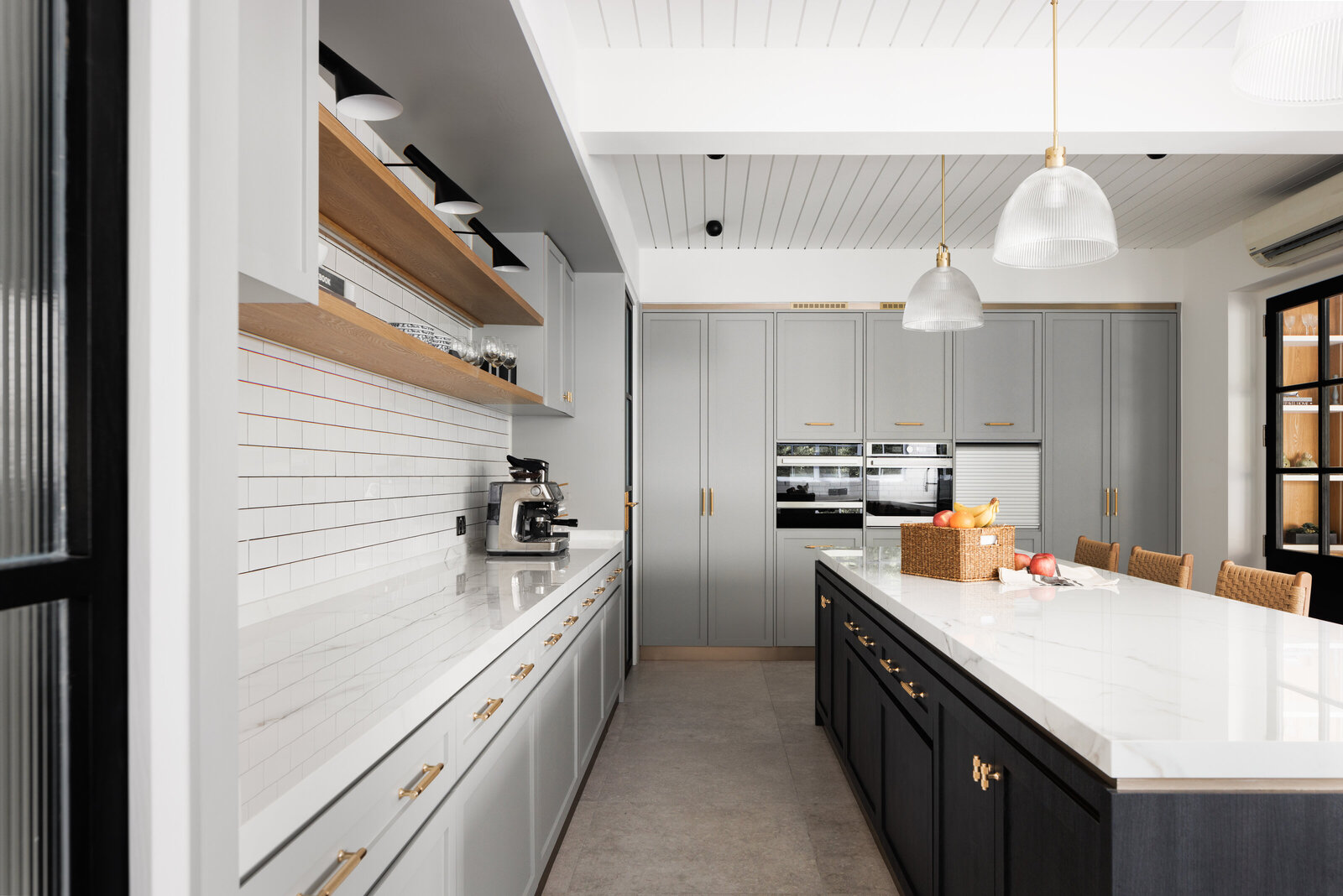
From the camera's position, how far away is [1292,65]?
1411 mm

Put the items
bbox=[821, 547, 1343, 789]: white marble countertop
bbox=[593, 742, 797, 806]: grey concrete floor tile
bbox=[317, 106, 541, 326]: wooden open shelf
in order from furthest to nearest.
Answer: bbox=[593, 742, 797, 806]: grey concrete floor tile
bbox=[317, 106, 541, 326]: wooden open shelf
bbox=[821, 547, 1343, 789]: white marble countertop

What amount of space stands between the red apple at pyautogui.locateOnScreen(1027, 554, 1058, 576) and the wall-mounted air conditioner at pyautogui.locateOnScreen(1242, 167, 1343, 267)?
2.53 meters

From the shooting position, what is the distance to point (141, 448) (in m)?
0.64

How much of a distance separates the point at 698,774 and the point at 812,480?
234cm

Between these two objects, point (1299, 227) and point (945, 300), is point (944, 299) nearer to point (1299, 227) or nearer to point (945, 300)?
point (945, 300)

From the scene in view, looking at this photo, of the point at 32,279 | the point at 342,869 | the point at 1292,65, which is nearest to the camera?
the point at 32,279

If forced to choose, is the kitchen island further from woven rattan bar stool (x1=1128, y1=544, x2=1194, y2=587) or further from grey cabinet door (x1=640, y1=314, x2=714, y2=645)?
grey cabinet door (x1=640, y1=314, x2=714, y2=645)

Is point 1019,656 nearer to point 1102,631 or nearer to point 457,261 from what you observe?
point 1102,631

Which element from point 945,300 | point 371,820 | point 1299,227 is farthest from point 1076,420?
point 371,820

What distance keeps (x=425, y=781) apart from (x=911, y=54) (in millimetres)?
2750

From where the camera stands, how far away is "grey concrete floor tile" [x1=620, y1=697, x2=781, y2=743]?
11.1ft

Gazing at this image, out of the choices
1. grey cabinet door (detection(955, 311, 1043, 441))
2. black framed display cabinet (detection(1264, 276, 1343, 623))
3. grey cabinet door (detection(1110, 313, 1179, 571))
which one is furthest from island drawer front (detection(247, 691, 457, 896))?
grey cabinet door (detection(1110, 313, 1179, 571))

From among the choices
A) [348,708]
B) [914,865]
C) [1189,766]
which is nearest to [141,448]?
[348,708]

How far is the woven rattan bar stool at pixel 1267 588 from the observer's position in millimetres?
2057
